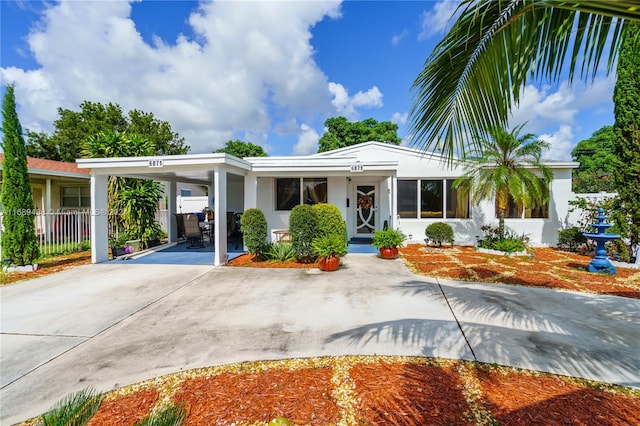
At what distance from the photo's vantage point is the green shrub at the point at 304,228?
27.6 feet

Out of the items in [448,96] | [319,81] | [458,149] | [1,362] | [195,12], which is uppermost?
[319,81]

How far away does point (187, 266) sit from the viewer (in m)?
8.55

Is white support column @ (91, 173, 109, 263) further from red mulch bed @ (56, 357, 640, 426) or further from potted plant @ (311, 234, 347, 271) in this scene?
red mulch bed @ (56, 357, 640, 426)

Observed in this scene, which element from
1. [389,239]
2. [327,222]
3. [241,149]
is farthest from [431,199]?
[241,149]

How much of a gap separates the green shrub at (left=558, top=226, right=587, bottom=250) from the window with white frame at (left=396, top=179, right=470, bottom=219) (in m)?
3.25

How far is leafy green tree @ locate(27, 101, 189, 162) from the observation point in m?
23.8

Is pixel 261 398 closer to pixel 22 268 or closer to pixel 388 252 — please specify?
pixel 388 252

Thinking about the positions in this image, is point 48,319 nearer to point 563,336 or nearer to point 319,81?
point 563,336

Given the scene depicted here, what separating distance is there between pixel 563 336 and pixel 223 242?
26.0 feet

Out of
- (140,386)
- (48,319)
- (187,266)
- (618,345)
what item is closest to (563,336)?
(618,345)

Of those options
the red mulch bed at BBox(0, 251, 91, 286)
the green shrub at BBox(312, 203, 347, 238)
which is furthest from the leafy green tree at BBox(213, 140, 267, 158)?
the green shrub at BBox(312, 203, 347, 238)

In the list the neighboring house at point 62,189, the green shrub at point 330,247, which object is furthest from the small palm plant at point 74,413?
the neighboring house at point 62,189

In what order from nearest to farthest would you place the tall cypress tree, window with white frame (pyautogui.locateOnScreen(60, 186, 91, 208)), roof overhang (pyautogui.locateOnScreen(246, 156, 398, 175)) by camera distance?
the tall cypress tree, roof overhang (pyautogui.locateOnScreen(246, 156, 398, 175)), window with white frame (pyautogui.locateOnScreen(60, 186, 91, 208))

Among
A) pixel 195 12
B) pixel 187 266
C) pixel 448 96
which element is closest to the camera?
pixel 448 96
